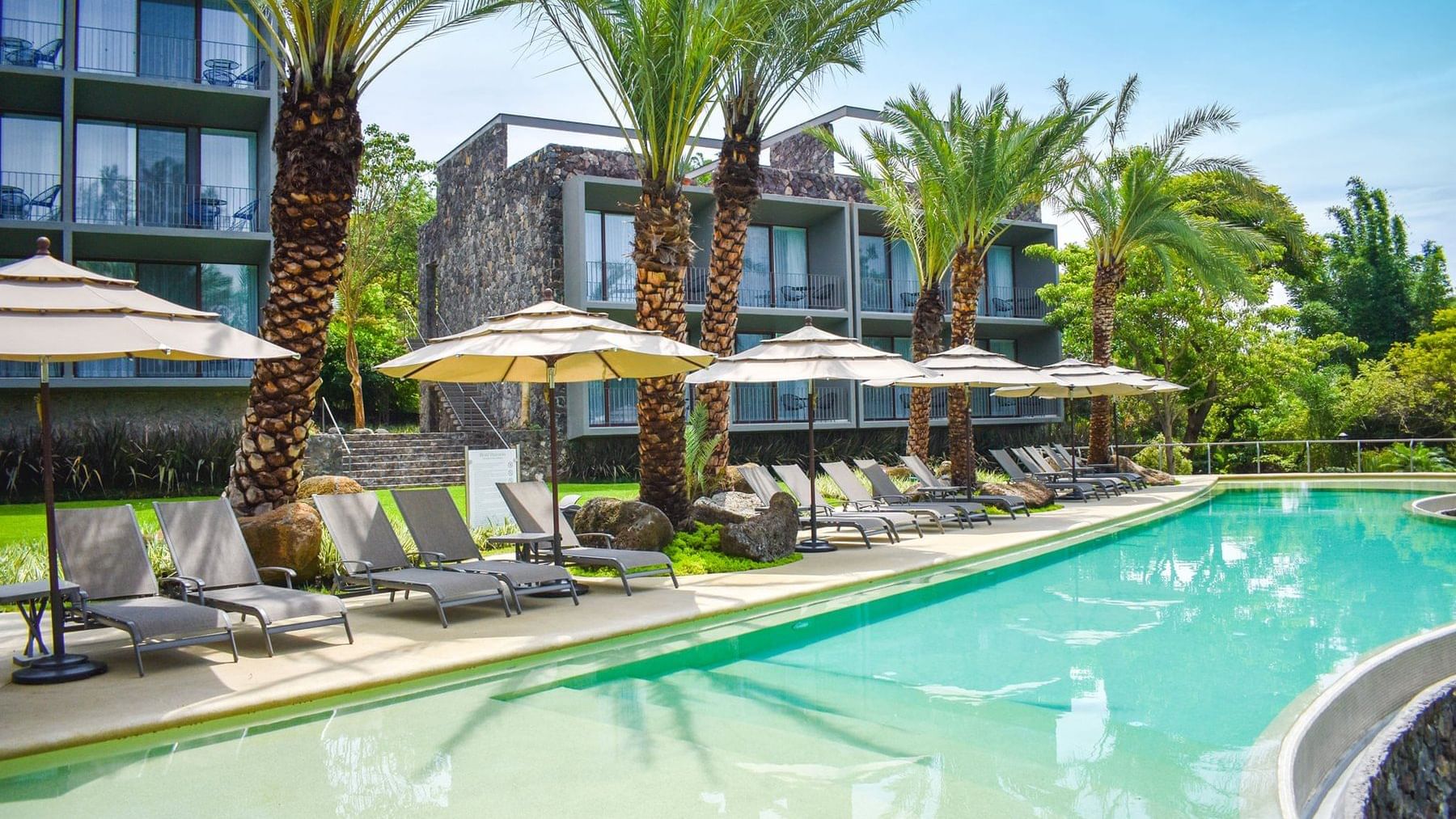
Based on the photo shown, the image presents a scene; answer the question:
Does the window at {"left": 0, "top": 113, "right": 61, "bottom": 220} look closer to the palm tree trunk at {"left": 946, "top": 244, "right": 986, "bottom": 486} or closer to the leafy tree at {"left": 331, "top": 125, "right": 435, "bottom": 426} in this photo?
the leafy tree at {"left": 331, "top": 125, "right": 435, "bottom": 426}

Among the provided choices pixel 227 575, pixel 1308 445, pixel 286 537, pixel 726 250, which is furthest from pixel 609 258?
pixel 1308 445

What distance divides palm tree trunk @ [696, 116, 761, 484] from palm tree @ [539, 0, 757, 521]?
1152 mm

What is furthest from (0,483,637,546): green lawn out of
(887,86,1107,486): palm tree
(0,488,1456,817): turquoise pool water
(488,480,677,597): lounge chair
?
(887,86,1107,486): palm tree

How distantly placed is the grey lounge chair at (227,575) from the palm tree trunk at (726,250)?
24.7ft

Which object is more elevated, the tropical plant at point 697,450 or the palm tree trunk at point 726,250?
the palm tree trunk at point 726,250

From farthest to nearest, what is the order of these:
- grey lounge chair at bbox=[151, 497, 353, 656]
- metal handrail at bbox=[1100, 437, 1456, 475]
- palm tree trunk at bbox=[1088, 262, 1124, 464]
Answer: metal handrail at bbox=[1100, 437, 1456, 475] → palm tree trunk at bbox=[1088, 262, 1124, 464] → grey lounge chair at bbox=[151, 497, 353, 656]

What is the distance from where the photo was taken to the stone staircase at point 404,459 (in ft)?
72.7

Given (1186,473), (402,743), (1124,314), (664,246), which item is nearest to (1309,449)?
(1186,473)

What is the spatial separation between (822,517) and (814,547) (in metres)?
1.22

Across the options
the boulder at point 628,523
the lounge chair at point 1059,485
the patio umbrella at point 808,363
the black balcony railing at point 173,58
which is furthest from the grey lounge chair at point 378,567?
the black balcony railing at point 173,58

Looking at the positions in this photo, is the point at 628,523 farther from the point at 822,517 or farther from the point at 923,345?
the point at 923,345

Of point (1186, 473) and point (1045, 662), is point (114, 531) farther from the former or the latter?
point (1186, 473)

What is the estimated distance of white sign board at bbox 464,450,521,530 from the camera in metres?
13.4

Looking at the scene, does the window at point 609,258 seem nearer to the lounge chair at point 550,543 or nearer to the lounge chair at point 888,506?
the lounge chair at point 888,506
